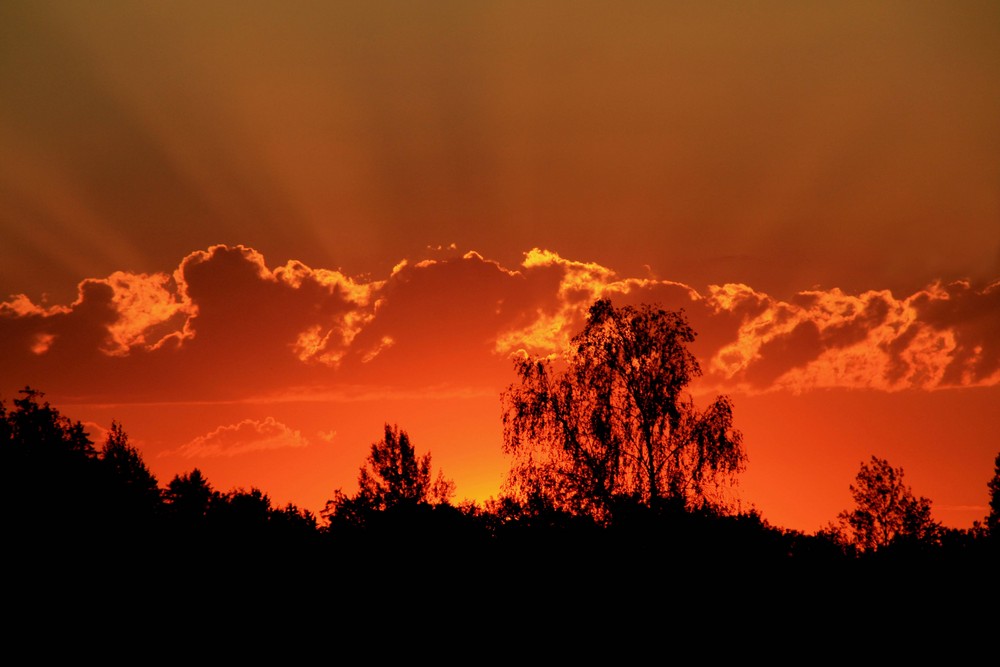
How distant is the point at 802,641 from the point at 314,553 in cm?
2069

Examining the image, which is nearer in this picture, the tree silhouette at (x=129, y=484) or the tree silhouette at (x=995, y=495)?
the tree silhouette at (x=129, y=484)

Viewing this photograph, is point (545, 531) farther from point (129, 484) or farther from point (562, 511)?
point (129, 484)

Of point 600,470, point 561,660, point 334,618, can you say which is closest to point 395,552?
point 334,618

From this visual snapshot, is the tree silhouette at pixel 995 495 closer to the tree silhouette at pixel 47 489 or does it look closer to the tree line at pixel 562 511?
the tree line at pixel 562 511

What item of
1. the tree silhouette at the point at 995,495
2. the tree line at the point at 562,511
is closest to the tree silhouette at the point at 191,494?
the tree line at the point at 562,511

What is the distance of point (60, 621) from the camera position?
1182 inches

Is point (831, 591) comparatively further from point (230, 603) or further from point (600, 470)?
point (230, 603)

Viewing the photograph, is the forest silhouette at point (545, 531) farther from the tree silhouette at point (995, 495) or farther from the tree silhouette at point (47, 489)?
the tree silhouette at point (995, 495)

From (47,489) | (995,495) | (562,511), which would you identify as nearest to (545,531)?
(562,511)

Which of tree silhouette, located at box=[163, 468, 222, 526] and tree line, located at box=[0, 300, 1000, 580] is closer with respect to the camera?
tree line, located at box=[0, 300, 1000, 580]

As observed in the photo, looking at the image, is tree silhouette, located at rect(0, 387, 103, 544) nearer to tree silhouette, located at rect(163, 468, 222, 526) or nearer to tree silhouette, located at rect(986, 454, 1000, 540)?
tree silhouette, located at rect(163, 468, 222, 526)

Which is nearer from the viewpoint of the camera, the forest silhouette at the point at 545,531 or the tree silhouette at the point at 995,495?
the forest silhouette at the point at 545,531

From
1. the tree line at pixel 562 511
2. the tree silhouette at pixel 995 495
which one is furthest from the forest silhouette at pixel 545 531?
the tree silhouette at pixel 995 495

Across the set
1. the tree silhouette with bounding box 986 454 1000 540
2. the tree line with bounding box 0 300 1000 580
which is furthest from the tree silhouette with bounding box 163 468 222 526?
the tree silhouette with bounding box 986 454 1000 540
